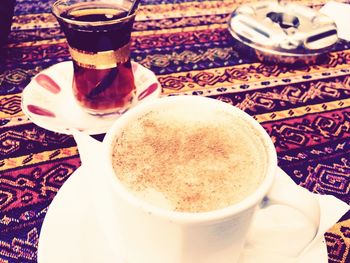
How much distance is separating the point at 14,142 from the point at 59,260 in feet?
1.13

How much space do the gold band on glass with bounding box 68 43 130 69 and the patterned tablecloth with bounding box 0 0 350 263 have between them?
0.16m

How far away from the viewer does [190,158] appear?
0.47 metres

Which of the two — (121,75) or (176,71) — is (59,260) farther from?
(176,71)

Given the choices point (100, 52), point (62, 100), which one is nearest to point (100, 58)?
point (100, 52)

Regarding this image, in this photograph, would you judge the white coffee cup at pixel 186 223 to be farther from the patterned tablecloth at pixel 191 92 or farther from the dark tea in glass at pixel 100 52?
the dark tea in glass at pixel 100 52

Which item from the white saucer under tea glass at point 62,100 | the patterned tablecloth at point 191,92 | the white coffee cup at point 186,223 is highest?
the white coffee cup at point 186,223

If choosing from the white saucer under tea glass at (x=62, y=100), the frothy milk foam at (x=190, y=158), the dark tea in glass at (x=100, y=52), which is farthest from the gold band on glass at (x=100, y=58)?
the frothy milk foam at (x=190, y=158)

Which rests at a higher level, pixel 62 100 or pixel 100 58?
pixel 100 58

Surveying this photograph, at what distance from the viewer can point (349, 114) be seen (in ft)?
2.71

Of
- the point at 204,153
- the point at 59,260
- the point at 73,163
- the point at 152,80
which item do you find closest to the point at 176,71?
the point at 152,80

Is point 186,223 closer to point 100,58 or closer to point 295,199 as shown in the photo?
point 295,199

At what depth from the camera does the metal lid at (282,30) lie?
1.02m

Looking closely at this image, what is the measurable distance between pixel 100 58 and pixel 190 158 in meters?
0.36

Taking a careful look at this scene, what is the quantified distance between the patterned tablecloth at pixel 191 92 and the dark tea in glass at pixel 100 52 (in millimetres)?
112
